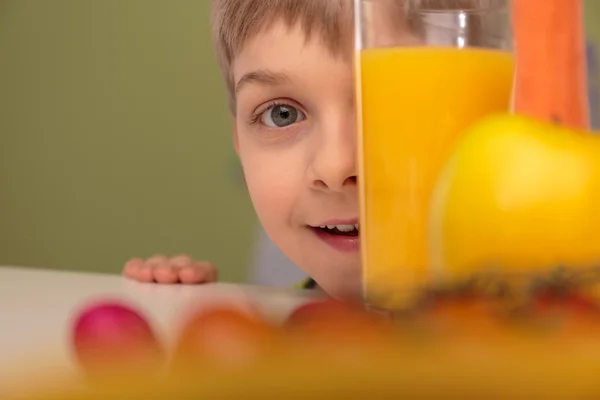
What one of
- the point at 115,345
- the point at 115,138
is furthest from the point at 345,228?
the point at 115,138

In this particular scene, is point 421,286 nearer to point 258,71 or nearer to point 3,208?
point 258,71

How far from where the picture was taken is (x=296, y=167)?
72cm

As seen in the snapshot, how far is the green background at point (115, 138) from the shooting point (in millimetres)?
1803

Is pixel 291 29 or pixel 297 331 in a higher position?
pixel 291 29

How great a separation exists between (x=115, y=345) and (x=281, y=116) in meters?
0.59

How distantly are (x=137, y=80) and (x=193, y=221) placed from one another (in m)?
0.38

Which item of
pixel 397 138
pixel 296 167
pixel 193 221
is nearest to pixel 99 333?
pixel 397 138

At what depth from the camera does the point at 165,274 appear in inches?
33.1

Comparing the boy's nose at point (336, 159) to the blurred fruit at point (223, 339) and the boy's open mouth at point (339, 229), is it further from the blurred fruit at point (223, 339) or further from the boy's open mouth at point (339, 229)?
the blurred fruit at point (223, 339)

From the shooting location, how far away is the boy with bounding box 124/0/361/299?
0.65 m

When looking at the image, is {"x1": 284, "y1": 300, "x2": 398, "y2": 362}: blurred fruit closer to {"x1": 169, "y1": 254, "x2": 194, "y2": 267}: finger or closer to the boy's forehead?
the boy's forehead

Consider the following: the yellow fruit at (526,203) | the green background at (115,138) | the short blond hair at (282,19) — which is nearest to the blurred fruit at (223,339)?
the yellow fruit at (526,203)

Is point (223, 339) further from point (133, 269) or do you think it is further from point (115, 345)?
point (133, 269)

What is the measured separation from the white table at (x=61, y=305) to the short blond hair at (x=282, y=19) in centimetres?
24
